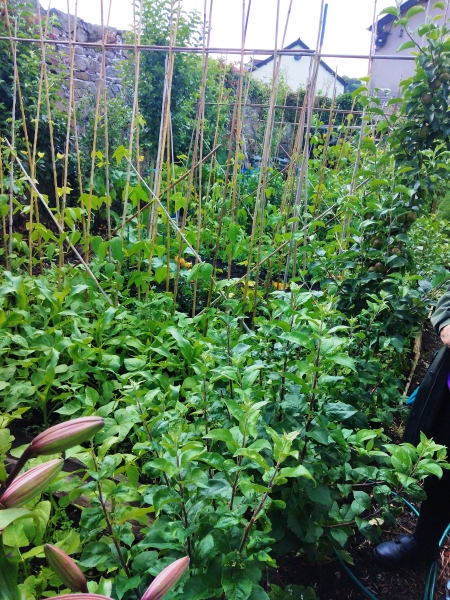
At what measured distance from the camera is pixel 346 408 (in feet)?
3.91

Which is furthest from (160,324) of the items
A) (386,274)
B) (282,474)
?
(282,474)

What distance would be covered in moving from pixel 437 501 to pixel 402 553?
0.24 m

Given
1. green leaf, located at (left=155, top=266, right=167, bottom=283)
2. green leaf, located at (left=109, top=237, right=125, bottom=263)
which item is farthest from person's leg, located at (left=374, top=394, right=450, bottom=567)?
green leaf, located at (left=109, top=237, right=125, bottom=263)

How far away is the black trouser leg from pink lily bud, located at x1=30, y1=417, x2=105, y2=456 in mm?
1354

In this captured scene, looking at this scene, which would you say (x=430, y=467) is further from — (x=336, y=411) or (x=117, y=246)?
(x=117, y=246)

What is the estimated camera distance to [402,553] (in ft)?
5.08

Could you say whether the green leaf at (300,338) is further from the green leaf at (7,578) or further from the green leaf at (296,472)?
the green leaf at (7,578)

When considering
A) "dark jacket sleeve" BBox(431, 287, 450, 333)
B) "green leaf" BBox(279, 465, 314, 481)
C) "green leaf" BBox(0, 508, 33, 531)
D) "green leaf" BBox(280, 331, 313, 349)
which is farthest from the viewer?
"dark jacket sleeve" BBox(431, 287, 450, 333)

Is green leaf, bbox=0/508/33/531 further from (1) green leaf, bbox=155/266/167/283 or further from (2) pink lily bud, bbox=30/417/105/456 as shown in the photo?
(1) green leaf, bbox=155/266/167/283

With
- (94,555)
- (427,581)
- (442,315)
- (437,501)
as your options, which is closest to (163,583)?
(94,555)

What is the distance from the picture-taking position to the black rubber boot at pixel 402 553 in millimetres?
1549

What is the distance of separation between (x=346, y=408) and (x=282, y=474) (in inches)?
17.7

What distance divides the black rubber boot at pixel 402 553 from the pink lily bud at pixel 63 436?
1.49 metres

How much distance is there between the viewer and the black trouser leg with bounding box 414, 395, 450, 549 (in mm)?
1470
